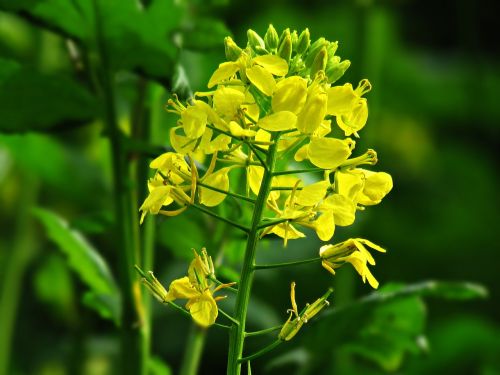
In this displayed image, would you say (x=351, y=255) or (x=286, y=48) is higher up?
(x=286, y=48)

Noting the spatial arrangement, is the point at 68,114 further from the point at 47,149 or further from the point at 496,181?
the point at 496,181

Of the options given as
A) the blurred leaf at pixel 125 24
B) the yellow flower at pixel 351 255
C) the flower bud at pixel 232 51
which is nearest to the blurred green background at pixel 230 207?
the blurred leaf at pixel 125 24

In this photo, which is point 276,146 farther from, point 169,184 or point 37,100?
point 37,100

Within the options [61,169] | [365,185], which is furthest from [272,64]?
[61,169]

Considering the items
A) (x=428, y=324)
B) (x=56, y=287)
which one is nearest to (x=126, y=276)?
(x=56, y=287)

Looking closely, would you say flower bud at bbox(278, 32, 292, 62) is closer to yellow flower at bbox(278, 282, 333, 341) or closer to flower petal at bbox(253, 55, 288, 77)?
flower petal at bbox(253, 55, 288, 77)

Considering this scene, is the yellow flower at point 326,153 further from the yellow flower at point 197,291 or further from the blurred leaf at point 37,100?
the blurred leaf at point 37,100
